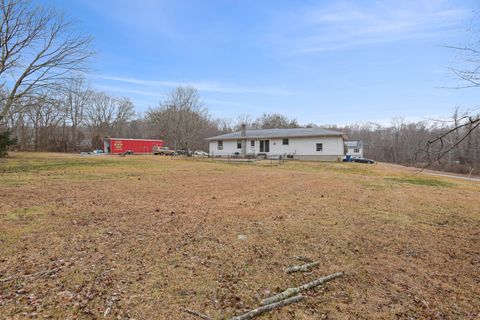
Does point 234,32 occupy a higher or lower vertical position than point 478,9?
higher

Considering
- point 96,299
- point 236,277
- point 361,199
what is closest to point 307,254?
point 236,277

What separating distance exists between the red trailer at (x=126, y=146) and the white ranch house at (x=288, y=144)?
12.8m

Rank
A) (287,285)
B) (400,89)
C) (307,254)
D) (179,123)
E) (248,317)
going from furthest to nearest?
(179,123) < (400,89) < (307,254) < (287,285) < (248,317)

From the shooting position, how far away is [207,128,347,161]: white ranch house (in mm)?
26750

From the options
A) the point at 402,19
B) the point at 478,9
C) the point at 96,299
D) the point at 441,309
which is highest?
the point at 402,19

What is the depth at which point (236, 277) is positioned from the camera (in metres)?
3.37

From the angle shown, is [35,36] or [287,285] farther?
[35,36]

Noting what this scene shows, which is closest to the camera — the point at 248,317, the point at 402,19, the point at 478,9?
the point at 248,317

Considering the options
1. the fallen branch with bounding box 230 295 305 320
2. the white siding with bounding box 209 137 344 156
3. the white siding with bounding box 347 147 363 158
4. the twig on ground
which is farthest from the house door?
the twig on ground

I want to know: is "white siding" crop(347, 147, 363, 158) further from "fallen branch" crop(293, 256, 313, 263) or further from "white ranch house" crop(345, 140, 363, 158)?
"fallen branch" crop(293, 256, 313, 263)

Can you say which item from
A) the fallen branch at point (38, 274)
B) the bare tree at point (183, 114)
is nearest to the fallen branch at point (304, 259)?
the fallen branch at point (38, 274)

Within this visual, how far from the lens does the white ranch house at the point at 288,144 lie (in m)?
26.8

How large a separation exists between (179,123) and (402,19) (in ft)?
95.1

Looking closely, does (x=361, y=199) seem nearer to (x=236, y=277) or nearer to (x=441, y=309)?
(x=441, y=309)
